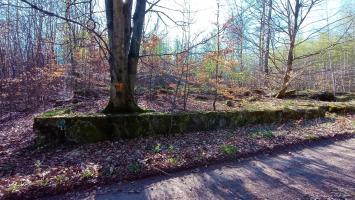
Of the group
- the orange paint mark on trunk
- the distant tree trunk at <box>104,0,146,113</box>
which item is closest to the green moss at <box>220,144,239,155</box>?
the distant tree trunk at <box>104,0,146,113</box>

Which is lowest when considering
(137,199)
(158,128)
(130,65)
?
(137,199)

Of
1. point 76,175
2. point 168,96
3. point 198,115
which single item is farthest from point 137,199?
point 168,96

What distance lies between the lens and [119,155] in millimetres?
6031

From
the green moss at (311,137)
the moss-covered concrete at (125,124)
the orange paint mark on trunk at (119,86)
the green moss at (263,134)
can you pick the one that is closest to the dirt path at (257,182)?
the green moss at (263,134)

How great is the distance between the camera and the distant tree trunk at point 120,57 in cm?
764

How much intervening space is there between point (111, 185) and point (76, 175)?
627 mm

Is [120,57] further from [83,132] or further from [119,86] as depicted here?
[83,132]

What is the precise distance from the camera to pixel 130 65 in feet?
27.4

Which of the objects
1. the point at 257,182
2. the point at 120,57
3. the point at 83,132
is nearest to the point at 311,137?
the point at 257,182

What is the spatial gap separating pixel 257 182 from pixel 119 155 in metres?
2.65

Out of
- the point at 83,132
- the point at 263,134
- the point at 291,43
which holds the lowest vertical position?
the point at 263,134

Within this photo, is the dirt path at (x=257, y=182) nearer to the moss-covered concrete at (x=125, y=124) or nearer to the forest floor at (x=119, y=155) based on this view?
the forest floor at (x=119, y=155)

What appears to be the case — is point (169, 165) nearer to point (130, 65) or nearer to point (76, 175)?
point (76, 175)

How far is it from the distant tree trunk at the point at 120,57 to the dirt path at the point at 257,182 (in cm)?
325
